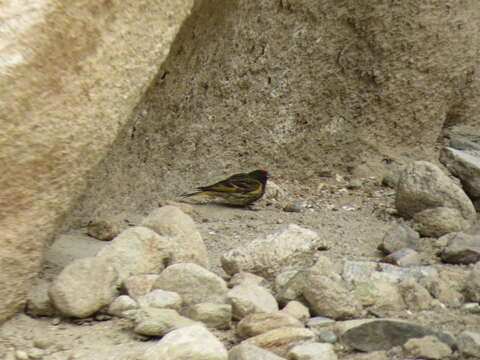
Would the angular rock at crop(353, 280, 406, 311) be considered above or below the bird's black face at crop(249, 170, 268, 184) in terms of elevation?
below

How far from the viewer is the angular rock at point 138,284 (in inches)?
101

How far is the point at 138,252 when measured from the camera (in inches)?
110

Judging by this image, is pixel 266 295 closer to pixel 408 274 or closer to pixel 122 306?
pixel 122 306

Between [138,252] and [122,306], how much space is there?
36 centimetres

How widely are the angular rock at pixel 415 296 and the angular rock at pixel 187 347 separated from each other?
2.77 feet

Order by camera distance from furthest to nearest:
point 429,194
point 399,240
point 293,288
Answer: point 429,194 → point 399,240 → point 293,288

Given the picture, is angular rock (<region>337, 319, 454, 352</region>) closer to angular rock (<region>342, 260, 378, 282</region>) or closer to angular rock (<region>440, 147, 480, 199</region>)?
angular rock (<region>342, 260, 378, 282</region>)

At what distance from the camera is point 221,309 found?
241 cm

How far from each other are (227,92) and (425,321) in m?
2.30

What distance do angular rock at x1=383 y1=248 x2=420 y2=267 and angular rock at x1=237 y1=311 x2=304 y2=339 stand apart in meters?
1.05

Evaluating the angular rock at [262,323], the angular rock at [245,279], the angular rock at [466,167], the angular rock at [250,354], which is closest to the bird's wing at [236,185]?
the angular rock at [466,167]

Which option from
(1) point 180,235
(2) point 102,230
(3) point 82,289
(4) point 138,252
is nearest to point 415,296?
(1) point 180,235

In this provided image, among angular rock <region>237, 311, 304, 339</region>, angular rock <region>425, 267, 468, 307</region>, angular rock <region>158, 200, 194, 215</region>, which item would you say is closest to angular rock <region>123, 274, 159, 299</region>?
angular rock <region>237, 311, 304, 339</region>

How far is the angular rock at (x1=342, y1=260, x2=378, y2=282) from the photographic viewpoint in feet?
9.57
